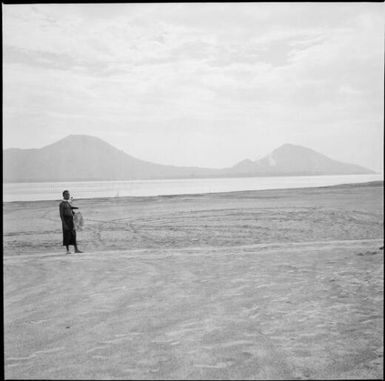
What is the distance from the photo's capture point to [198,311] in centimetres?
363

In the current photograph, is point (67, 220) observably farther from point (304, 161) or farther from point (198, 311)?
point (304, 161)

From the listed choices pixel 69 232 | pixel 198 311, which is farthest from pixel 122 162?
pixel 198 311

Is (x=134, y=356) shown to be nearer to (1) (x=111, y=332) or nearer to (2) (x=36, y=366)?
(1) (x=111, y=332)

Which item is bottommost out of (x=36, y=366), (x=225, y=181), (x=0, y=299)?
(x=36, y=366)

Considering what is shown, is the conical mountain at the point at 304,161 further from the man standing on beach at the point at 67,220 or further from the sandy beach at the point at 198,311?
the man standing on beach at the point at 67,220

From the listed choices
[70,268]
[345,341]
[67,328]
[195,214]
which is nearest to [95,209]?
[195,214]

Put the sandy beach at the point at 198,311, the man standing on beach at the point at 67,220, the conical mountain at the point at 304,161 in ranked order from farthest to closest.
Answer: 1. the conical mountain at the point at 304,161
2. the man standing on beach at the point at 67,220
3. the sandy beach at the point at 198,311

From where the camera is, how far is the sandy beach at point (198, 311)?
2734 mm

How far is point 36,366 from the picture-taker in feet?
8.95

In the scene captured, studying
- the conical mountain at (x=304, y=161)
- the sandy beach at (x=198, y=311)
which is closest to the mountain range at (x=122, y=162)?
the conical mountain at (x=304, y=161)

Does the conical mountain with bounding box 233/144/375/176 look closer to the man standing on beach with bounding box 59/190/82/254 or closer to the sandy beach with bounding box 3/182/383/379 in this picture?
the sandy beach with bounding box 3/182/383/379

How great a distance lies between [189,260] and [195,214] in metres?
5.36

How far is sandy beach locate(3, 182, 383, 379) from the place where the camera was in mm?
2734

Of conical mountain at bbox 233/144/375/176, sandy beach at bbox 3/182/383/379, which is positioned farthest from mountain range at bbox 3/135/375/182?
sandy beach at bbox 3/182/383/379
